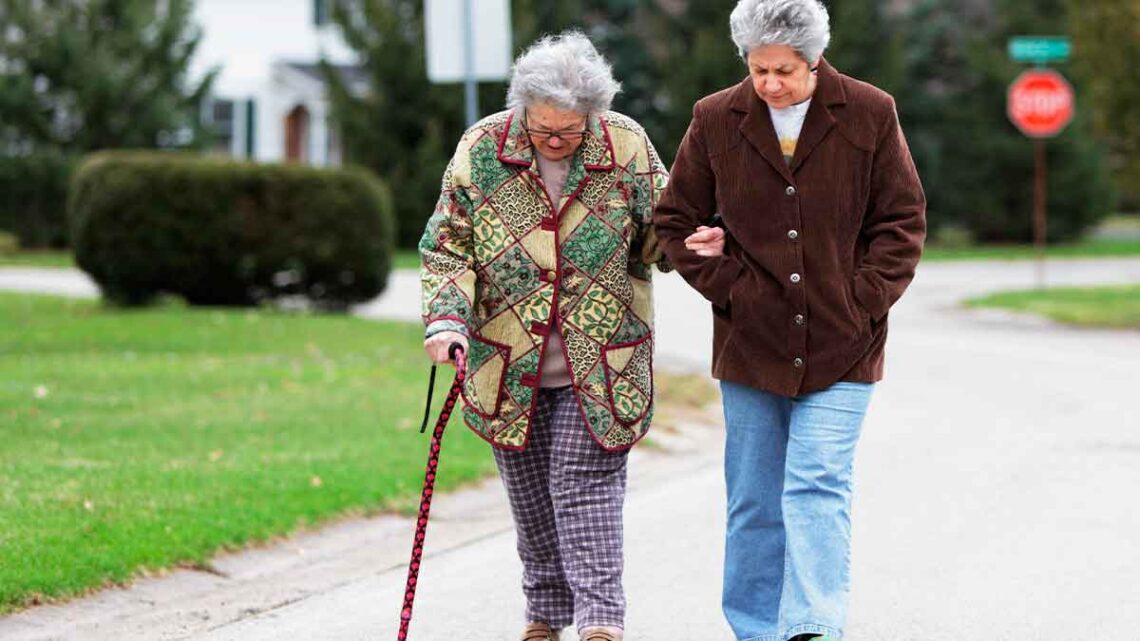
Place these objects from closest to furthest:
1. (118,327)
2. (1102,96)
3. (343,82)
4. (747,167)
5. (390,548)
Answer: (747,167) < (390,548) < (118,327) < (1102,96) < (343,82)

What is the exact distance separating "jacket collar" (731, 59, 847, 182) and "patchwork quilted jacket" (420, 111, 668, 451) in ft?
1.39

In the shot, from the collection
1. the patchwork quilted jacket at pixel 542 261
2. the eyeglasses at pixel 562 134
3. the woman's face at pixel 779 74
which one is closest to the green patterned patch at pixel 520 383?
the patchwork quilted jacket at pixel 542 261

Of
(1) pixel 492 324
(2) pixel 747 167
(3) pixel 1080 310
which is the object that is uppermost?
(2) pixel 747 167

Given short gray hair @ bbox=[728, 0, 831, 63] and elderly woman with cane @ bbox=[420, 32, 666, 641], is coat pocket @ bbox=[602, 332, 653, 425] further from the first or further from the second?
short gray hair @ bbox=[728, 0, 831, 63]

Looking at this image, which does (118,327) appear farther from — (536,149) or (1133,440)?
(536,149)

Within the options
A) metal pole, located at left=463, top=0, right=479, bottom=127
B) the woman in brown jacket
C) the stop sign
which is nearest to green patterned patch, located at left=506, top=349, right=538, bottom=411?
the woman in brown jacket

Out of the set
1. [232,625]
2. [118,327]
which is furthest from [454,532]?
[118,327]

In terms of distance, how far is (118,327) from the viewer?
16109 mm

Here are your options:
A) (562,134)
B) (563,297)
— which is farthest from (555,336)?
(562,134)

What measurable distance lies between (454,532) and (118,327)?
30.2 feet

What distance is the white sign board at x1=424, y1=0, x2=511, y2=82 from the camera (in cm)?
1140

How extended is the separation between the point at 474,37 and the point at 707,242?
6939mm

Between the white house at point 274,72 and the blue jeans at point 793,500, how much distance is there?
3836 cm

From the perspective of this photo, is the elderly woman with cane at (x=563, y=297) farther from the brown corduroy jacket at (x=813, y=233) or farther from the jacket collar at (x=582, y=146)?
the brown corduroy jacket at (x=813, y=233)
